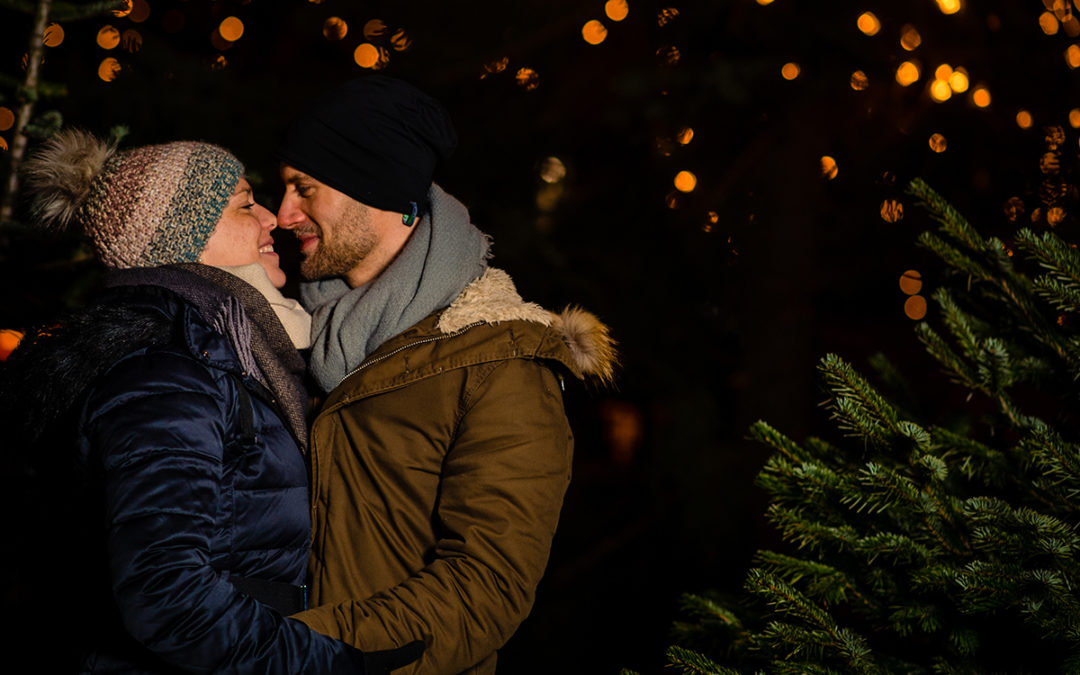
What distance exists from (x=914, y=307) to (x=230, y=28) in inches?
235

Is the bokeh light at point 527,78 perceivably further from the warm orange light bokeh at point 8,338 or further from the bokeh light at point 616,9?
the warm orange light bokeh at point 8,338

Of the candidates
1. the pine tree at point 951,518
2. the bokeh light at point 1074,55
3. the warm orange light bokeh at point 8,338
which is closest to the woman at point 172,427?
the warm orange light bokeh at point 8,338

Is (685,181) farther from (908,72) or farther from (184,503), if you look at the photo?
(184,503)

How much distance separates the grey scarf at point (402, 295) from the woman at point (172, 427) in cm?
12

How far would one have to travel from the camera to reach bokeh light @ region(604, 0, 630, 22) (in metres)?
6.28

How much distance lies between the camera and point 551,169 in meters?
6.34

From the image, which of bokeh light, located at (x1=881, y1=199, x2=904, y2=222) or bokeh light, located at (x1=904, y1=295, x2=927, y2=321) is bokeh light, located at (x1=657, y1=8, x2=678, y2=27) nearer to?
bokeh light, located at (x1=881, y1=199, x2=904, y2=222)

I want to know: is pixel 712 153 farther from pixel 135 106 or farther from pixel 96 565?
pixel 96 565

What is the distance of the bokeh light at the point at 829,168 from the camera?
598cm

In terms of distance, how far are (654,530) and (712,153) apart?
2.96 m

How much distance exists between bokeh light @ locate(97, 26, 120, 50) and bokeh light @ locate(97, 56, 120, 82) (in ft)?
2.15

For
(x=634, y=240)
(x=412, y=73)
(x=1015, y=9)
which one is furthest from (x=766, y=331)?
(x=412, y=73)

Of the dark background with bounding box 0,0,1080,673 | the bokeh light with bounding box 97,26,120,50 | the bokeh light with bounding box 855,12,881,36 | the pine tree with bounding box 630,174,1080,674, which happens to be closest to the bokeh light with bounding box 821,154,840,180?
the dark background with bounding box 0,0,1080,673

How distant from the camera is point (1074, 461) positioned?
1658mm
